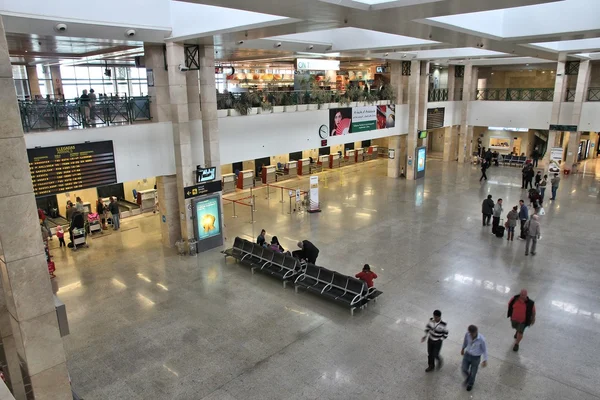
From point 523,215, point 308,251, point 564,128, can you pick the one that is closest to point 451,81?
point 564,128

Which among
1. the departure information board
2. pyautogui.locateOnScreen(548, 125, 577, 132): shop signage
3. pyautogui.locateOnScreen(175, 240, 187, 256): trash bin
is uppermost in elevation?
the departure information board

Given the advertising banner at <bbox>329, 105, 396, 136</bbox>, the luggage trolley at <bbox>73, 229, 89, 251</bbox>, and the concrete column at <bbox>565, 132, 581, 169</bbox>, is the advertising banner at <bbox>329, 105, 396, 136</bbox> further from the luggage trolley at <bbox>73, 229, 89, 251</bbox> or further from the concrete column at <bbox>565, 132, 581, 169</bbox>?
the luggage trolley at <bbox>73, 229, 89, 251</bbox>

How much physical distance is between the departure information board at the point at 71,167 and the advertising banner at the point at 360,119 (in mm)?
10553

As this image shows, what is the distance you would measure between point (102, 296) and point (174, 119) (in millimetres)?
5652

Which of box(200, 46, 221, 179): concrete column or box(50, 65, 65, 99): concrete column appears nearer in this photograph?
box(200, 46, 221, 179): concrete column

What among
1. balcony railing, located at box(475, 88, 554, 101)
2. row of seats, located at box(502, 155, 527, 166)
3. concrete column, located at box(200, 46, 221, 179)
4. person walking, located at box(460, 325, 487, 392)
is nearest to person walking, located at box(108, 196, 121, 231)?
concrete column, located at box(200, 46, 221, 179)

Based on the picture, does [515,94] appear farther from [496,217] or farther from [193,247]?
[193,247]

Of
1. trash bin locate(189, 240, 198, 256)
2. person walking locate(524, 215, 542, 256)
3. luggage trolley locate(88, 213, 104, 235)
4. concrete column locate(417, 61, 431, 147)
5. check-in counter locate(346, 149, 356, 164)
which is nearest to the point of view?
person walking locate(524, 215, 542, 256)

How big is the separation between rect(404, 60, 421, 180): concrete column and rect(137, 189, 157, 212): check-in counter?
13.8 meters

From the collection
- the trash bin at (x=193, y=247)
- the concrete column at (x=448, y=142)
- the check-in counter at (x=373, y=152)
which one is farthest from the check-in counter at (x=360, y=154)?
the trash bin at (x=193, y=247)

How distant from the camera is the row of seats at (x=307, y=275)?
9859 millimetres

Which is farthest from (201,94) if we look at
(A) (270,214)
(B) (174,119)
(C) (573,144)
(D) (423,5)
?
(C) (573,144)

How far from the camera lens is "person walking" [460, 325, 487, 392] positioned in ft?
22.7

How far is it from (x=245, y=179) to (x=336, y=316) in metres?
14.2
